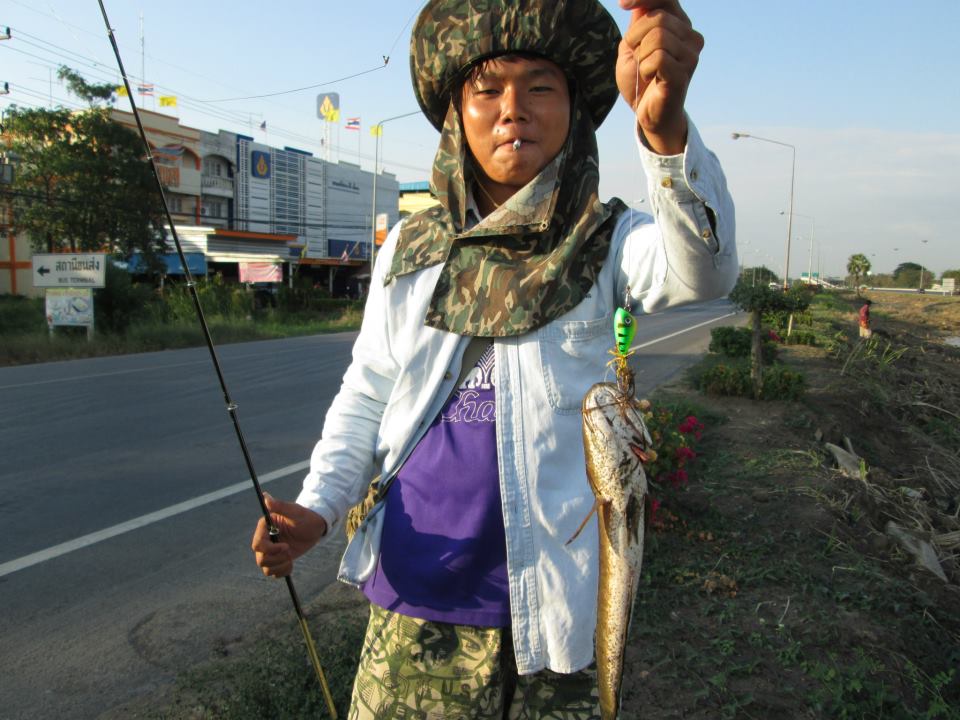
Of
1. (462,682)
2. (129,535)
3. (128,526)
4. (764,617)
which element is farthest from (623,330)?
(128,526)

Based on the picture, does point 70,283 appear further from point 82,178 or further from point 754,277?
point 754,277

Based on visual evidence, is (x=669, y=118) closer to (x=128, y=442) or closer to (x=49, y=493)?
(x=49, y=493)

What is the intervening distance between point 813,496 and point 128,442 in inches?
244

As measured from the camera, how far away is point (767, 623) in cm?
343

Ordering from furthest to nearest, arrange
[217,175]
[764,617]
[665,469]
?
[217,175] → [665,469] → [764,617]

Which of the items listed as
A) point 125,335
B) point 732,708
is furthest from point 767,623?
point 125,335

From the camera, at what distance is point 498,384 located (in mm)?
1548

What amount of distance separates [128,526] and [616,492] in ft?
15.3

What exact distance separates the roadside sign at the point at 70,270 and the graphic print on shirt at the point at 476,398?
708 inches

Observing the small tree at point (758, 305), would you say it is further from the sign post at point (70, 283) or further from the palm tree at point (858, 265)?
the palm tree at point (858, 265)

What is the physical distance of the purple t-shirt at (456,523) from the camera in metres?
1.56

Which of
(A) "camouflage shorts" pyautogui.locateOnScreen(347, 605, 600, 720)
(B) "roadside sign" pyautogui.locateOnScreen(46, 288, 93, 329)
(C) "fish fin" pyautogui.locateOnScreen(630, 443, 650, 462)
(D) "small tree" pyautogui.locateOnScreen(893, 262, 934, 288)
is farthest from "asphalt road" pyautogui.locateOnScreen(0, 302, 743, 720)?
(D) "small tree" pyautogui.locateOnScreen(893, 262, 934, 288)

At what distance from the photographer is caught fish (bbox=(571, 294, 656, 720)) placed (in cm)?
121

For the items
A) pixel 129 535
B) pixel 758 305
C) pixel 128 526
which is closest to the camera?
pixel 129 535
